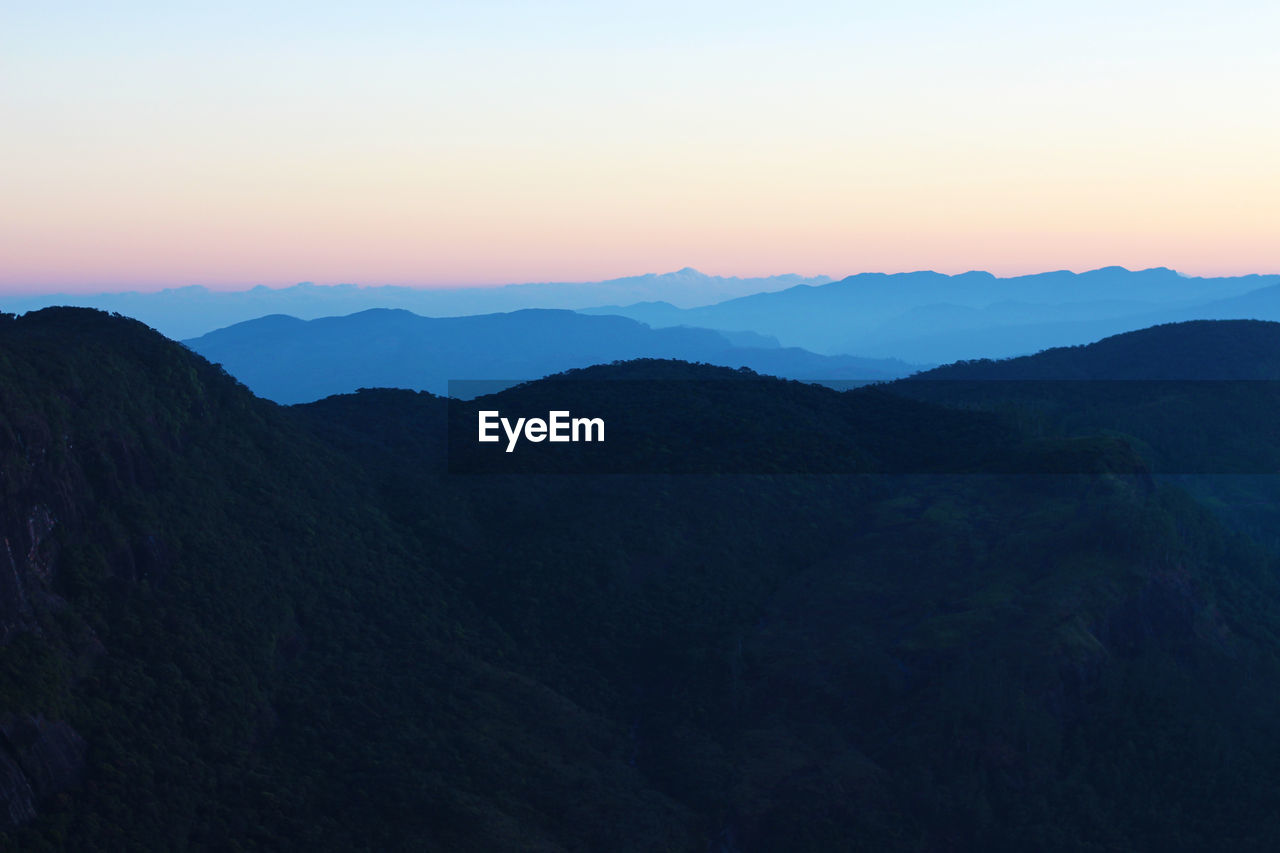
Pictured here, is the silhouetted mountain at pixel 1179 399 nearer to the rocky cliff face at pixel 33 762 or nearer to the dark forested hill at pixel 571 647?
the dark forested hill at pixel 571 647

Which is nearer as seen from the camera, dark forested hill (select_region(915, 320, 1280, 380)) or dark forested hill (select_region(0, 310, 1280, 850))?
dark forested hill (select_region(0, 310, 1280, 850))

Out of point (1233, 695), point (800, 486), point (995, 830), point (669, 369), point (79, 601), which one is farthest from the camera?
point (669, 369)

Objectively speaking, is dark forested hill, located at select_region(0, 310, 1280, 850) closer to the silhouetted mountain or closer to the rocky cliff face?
the rocky cliff face

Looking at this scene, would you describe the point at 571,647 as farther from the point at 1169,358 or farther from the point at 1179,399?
the point at 1169,358

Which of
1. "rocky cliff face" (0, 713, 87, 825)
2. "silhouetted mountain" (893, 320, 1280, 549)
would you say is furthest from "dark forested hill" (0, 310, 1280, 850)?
"silhouetted mountain" (893, 320, 1280, 549)

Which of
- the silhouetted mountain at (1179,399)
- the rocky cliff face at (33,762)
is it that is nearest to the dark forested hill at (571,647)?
the rocky cliff face at (33,762)

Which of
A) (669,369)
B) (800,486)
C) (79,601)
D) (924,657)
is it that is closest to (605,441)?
(800,486)

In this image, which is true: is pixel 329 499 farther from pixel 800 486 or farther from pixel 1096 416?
pixel 1096 416


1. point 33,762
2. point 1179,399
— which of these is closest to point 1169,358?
point 1179,399
